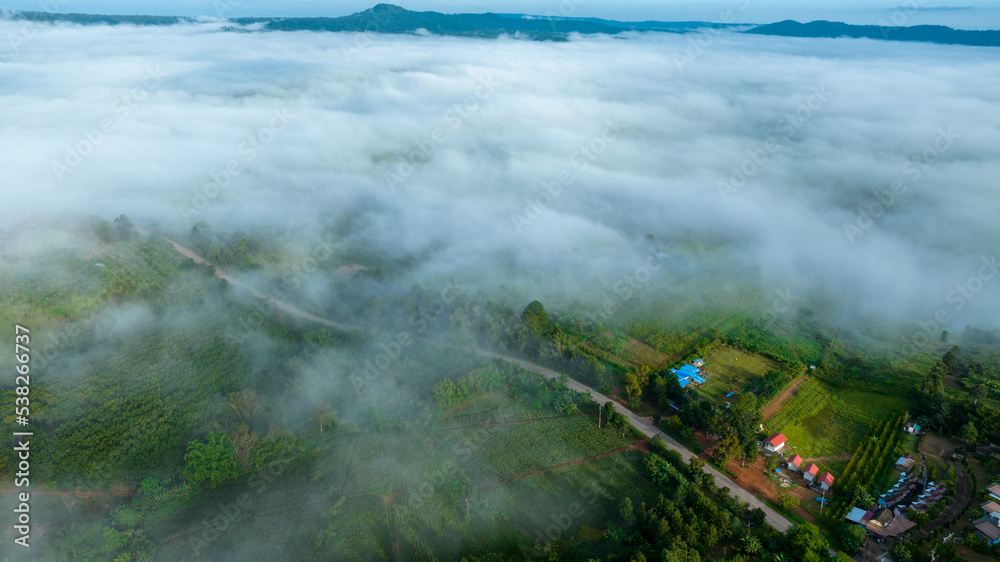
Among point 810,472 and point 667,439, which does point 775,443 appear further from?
point 667,439

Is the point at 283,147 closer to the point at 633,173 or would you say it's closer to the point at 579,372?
the point at 633,173

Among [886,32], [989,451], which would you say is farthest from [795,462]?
[886,32]

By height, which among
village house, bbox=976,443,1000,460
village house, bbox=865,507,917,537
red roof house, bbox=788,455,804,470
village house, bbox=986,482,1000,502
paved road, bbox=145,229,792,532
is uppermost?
village house, bbox=986,482,1000,502

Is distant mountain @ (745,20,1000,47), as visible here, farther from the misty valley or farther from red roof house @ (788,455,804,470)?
red roof house @ (788,455,804,470)

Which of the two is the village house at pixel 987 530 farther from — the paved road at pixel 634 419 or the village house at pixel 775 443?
the village house at pixel 775 443

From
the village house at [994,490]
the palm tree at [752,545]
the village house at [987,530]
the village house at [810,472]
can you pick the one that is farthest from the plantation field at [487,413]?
the village house at [994,490]

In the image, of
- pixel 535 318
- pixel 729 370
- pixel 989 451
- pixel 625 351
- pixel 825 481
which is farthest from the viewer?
pixel 625 351

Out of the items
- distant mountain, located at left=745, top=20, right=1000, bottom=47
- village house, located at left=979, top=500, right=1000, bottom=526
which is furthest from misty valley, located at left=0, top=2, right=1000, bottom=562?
distant mountain, located at left=745, top=20, right=1000, bottom=47
